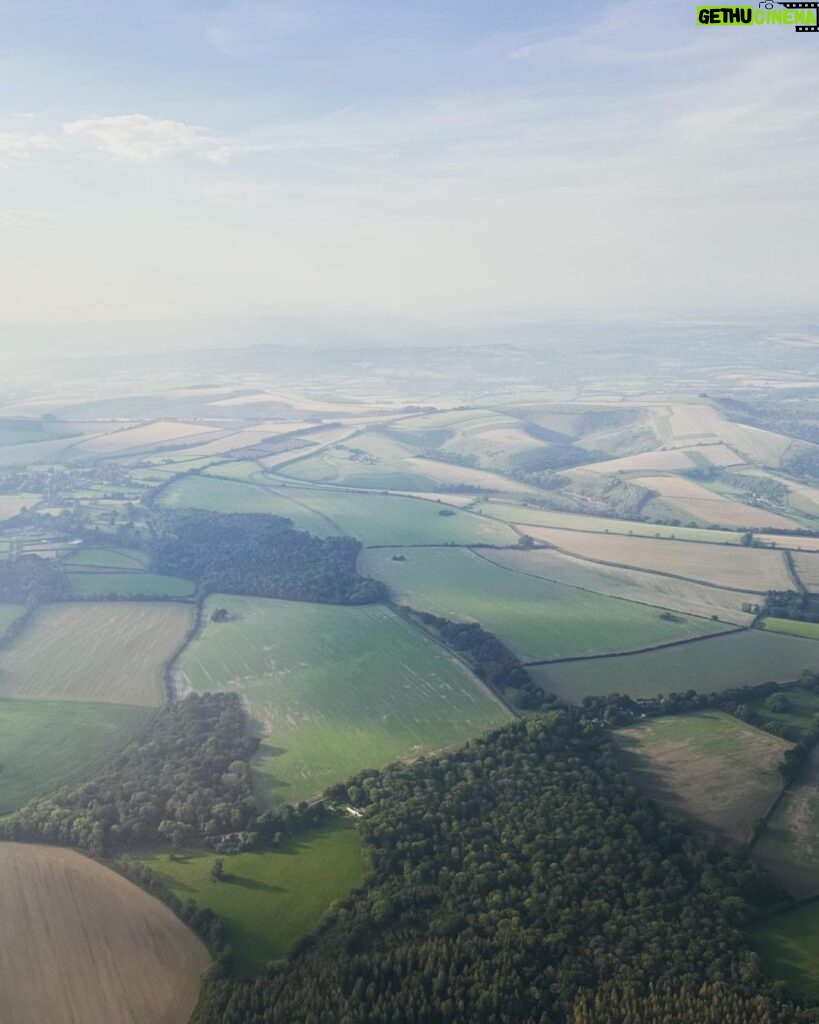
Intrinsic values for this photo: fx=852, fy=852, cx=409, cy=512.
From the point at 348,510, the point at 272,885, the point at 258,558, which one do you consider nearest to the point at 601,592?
the point at 258,558

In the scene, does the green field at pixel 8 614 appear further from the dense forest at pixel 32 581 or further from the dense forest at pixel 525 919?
the dense forest at pixel 525 919

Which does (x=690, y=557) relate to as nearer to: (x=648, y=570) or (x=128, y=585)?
(x=648, y=570)

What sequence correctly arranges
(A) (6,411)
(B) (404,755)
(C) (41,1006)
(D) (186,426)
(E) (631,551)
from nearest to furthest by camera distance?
(C) (41,1006)
(B) (404,755)
(E) (631,551)
(D) (186,426)
(A) (6,411)

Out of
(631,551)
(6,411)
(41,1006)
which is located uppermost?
(6,411)

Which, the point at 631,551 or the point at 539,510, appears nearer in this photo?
the point at 631,551

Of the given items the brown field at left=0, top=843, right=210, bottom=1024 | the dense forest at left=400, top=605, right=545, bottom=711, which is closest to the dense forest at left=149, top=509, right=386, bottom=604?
the dense forest at left=400, top=605, right=545, bottom=711

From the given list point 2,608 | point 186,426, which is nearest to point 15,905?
point 2,608

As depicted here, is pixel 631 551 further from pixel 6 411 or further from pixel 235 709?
pixel 6 411

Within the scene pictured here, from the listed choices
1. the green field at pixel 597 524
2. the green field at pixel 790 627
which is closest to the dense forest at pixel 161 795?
the green field at pixel 790 627
